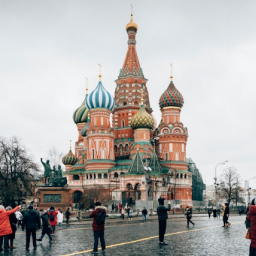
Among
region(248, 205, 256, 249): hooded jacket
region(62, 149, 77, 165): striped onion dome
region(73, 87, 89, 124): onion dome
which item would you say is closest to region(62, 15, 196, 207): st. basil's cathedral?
region(62, 149, 77, 165): striped onion dome

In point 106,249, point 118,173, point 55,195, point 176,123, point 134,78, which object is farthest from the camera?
point 134,78

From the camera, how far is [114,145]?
6969cm

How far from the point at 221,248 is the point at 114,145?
2235 inches

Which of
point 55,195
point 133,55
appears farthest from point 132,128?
point 55,195

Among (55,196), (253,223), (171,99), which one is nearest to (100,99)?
(171,99)

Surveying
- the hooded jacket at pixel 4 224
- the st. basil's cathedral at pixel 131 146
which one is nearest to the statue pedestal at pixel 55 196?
the st. basil's cathedral at pixel 131 146

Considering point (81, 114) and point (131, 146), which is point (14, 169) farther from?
point (81, 114)

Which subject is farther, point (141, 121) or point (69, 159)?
point (69, 159)

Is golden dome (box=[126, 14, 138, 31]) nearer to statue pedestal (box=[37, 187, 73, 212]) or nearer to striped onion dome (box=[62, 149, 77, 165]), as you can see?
striped onion dome (box=[62, 149, 77, 165])

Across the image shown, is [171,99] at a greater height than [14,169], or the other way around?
[171,99]

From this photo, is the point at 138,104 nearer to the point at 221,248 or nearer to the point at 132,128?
the point at 132,128

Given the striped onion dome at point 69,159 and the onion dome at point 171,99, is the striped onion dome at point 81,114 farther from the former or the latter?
the onion dome at point 171,99

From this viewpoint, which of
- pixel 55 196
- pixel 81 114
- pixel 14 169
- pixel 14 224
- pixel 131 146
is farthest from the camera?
pixel 81 114

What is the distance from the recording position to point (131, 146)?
67.6 meters
